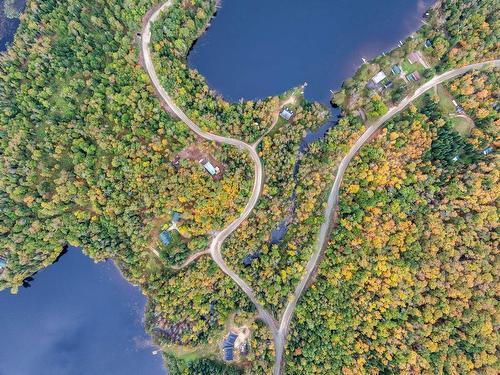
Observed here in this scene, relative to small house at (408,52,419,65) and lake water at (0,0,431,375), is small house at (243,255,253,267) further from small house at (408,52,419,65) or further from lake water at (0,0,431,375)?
small house at (408,52,419,65)

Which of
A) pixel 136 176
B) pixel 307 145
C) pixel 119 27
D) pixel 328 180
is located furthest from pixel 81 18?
pixel 328 180

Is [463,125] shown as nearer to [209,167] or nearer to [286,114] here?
[286,114]

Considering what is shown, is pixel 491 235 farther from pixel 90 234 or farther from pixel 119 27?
pixel 119 27

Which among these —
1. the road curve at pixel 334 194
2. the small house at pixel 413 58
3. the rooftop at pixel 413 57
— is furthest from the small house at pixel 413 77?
the rooftop at pixel 413 57

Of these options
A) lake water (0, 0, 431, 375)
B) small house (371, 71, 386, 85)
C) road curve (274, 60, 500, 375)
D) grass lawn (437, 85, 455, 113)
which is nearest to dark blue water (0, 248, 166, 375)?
lake water (0, 0, 431, 375)

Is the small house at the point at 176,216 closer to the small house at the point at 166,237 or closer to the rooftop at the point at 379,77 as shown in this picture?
the small house at the point at 166,237

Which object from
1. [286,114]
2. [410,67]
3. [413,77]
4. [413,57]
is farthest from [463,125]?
[286,114]
